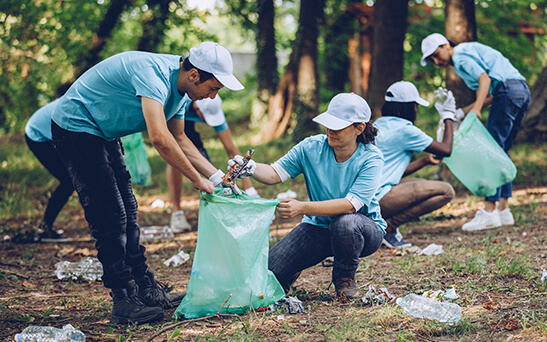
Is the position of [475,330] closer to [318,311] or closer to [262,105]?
[318,311]

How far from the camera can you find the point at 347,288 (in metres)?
3.10

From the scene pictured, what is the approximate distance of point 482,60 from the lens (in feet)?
16.4

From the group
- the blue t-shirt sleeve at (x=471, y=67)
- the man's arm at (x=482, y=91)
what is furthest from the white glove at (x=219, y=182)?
the blue t-shirt sleeve at (x=471, y=67)

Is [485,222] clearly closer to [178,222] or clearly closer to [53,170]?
[178,222]

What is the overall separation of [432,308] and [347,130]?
3.42ft

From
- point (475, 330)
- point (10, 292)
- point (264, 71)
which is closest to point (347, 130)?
point (475, 330)

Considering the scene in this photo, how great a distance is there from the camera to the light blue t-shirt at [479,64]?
4.86 metres

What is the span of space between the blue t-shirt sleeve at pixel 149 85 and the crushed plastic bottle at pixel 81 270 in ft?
5.95

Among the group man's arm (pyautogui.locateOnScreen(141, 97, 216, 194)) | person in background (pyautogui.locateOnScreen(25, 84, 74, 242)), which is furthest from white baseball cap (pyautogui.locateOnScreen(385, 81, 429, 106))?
person in background (pyautogui.locateOnScreen(25, 84, 74, 242))

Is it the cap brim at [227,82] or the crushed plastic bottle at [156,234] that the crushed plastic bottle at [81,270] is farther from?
the cap brim at [227,82]

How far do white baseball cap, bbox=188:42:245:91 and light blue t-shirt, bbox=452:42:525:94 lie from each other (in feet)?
9.53

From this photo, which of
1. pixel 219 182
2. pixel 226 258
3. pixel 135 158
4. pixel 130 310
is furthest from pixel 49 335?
pixel 135 158

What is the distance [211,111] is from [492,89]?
2.63 metres

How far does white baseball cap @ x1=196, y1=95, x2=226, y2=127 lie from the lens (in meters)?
4.95
